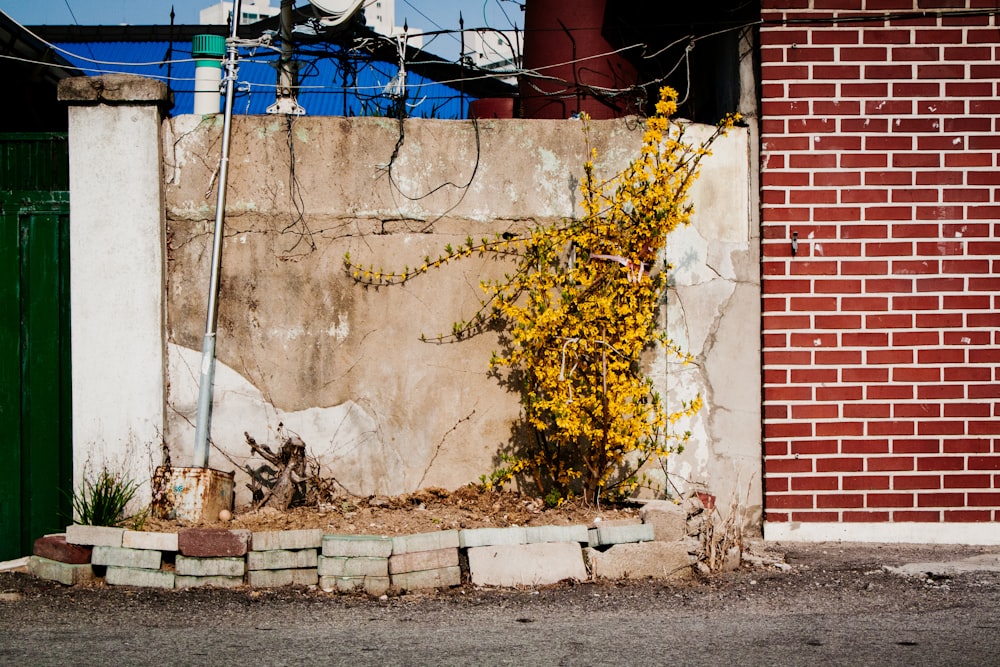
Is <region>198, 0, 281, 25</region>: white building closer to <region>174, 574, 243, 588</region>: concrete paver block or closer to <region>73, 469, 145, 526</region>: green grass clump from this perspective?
<region>73, 469, 145, 526</region>: green grass clump

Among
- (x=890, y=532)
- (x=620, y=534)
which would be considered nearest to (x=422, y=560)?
(x=620, y=534)

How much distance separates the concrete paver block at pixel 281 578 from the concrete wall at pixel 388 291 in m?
1.03

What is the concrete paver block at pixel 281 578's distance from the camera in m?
5.04

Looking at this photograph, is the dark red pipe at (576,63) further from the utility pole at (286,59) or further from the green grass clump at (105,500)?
the green grass clump at (105,500)

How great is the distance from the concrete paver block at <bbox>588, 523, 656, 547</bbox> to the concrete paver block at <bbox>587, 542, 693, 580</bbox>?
32 mm

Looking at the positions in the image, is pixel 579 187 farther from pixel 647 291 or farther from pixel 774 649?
pixel 774 649

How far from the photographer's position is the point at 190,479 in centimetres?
555

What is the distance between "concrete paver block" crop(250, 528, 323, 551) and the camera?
16.6 feet

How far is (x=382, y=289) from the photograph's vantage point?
19.7 ft

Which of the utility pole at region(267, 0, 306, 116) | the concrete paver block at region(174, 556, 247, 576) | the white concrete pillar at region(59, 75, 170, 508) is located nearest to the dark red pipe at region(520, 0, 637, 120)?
the utility pole at region(267, 0, 306, 116)

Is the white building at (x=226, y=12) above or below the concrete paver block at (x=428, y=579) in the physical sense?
above

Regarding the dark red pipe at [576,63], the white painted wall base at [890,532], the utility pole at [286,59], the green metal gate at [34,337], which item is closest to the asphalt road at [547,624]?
the white painted wall base at [890,532]

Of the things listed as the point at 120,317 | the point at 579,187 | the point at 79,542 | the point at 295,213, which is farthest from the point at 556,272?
the point at 79,542

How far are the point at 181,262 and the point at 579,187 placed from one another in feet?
8.85
